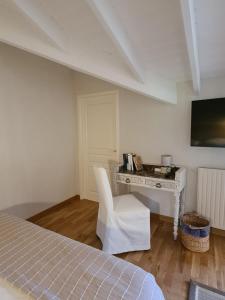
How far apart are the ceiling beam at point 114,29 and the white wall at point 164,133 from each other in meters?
1.11

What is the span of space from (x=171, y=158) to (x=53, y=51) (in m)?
1.97

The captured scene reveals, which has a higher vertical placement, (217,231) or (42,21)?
(42,21)

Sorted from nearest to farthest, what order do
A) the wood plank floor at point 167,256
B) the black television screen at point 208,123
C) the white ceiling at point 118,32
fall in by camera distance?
the white ceiling at point 118,32 < the wood plank floor at point 167,256 < the black television screen at point 208,123

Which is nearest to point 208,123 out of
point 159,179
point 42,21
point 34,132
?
point 159,179

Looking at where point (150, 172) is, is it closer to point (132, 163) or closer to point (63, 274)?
point (132, 163)

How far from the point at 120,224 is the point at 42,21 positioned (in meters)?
1.93

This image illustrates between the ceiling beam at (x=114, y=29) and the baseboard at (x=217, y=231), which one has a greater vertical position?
the ceiling beam at (x=114, y=29)

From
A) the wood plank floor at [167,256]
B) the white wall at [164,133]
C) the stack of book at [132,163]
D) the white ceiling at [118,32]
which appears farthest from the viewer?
the stack of book at [132,163]

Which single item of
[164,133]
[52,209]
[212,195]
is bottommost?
[52,209]

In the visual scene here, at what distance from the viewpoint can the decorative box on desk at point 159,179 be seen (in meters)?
2.24

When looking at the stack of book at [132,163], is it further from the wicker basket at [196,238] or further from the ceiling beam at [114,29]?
the ceiling beam at [114,29]

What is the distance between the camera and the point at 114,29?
44.8 inches

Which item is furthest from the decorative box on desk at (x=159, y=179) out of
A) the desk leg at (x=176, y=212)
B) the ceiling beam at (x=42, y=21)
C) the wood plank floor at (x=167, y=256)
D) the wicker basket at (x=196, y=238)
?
the ceiling beam at (x=42, y=21)

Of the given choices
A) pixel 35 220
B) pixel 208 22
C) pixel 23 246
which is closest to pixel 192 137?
pixel 208 22
